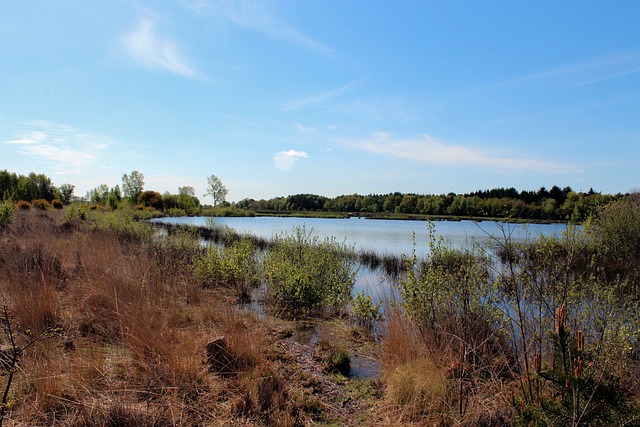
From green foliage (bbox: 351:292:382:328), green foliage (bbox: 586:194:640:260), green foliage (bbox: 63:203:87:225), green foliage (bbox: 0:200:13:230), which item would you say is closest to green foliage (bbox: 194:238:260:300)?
green foliage (bbox: 351:292:382:328)

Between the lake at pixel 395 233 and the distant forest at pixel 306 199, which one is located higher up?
the distant forest at pixel 306 199

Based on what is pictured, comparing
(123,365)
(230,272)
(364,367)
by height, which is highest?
(123,365)

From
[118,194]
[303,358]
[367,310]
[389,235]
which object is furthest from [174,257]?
[118,194]

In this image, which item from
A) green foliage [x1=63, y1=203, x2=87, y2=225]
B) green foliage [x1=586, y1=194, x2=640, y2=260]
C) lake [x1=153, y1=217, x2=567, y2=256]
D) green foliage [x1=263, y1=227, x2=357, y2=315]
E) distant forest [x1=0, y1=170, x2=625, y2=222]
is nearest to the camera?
green foliage [x1=263, y1=227, x2=357, y2=315]

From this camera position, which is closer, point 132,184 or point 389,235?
point 389,235

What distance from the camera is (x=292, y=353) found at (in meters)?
6.35

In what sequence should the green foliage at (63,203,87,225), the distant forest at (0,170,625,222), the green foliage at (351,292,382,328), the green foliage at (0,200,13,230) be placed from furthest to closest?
the distant forest at (0,170,625,222) < the green foliage at (63,203,87,225) < the green foliage at (0,200,13,230) < the green foliage at (351,292,382,328)

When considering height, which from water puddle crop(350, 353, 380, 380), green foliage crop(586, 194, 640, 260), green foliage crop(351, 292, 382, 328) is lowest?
water puddle crop(350, 353, 380, 380)

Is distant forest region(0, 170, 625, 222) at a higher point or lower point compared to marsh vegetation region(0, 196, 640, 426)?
higher

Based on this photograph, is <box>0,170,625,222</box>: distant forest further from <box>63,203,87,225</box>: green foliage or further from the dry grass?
the dry grass

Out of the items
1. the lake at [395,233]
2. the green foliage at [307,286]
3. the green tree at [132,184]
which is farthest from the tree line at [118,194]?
the green foliage at [307,286]

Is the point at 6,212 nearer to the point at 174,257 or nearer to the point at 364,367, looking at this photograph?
the point at 174,257

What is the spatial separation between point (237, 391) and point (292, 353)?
208 cm

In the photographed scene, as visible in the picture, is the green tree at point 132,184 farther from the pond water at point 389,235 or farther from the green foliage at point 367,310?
the green foliage at point 367,310
